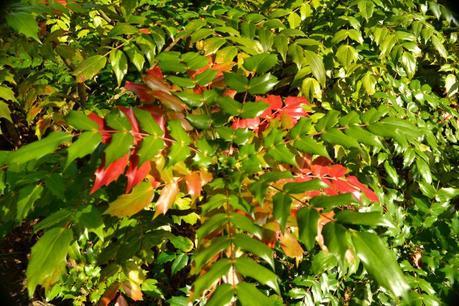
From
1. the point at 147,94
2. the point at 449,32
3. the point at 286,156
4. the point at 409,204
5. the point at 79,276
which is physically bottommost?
the point at 79,276

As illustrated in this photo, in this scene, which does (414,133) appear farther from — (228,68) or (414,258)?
(414,258)

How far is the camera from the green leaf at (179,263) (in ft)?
6.12

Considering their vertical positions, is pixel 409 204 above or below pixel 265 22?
below

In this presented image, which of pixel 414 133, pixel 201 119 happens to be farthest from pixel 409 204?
pixel 201 119

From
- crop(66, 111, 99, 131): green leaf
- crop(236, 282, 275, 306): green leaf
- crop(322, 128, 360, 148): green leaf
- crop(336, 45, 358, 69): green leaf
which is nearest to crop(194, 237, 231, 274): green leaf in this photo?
crop(236, 282, 275, 306): green leaf

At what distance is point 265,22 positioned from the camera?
2.06 metres

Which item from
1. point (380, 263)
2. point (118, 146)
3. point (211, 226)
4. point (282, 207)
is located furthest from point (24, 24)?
point (380, 263)

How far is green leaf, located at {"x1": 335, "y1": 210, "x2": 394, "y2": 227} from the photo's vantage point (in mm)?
1045

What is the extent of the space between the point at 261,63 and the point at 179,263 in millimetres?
987

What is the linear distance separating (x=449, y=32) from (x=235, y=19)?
1949 mm

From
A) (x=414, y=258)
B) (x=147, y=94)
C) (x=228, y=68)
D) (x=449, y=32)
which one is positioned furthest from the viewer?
(x=449, y=32)

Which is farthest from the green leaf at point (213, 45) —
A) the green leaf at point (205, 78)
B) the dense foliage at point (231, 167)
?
the green leaf at point (205, 78)

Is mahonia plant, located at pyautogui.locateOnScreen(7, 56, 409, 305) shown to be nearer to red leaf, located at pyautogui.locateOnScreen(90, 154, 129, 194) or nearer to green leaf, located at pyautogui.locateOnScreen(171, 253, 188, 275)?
red leaf, located at pyautogui.locateOnScreen(90, 154, 129, 194)

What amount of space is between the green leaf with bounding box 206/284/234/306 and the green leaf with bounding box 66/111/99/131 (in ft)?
1.92
